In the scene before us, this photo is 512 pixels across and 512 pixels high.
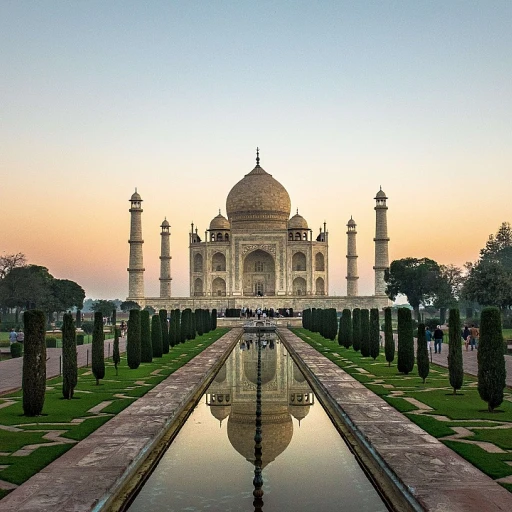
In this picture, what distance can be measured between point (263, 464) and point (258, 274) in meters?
40.1

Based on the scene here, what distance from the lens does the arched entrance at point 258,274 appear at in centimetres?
4578

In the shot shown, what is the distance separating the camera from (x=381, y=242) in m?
41.5

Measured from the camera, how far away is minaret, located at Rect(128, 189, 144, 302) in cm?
4112

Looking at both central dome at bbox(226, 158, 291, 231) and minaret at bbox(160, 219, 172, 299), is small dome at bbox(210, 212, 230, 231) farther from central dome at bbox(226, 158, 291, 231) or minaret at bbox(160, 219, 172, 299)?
minaret at bbox(160, 219, 172, 299)

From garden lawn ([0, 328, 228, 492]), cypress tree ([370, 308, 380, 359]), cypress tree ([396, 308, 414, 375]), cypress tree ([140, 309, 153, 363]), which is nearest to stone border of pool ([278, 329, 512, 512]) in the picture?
garden lawn ([0, 328, 228, 492])

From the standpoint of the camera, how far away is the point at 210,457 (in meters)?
6.17

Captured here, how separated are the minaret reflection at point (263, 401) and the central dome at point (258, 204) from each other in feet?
98.9

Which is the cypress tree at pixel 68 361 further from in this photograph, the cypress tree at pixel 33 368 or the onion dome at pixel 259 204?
the onion dome at pixel 259 204

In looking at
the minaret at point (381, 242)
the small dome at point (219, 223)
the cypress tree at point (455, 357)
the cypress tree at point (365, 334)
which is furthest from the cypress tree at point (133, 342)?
the small dome at point (219, 223)

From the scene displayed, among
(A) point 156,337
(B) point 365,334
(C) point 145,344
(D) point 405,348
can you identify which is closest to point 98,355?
(C) point 145,344

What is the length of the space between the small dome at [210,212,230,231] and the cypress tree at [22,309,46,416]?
1527 inches

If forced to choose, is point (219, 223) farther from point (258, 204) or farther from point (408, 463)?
point (408, 463)

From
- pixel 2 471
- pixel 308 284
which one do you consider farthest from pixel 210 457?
pixel 308 284

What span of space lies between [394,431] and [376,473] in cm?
149
